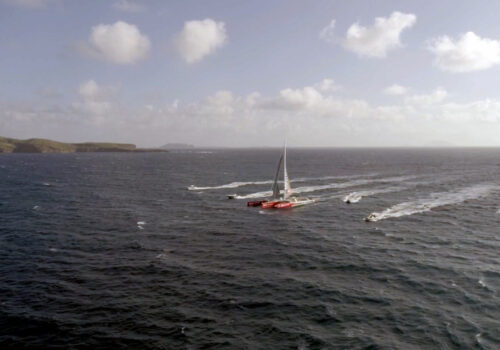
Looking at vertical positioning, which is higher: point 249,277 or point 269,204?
point 269,204

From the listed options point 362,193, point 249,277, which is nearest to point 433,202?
point 362,193

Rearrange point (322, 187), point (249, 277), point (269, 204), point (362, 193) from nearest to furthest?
point (249, 277) → point (269, 204) → point (362, 193) → point (322, 187)

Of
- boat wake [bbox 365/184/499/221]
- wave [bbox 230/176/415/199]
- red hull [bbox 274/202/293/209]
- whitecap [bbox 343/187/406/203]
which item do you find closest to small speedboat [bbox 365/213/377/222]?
boat wake [bbox 365/184/499/221]

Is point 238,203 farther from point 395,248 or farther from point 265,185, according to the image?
point 395,248

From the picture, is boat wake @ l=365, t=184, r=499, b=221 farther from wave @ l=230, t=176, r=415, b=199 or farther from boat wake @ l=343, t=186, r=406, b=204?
wave @ l=230, t=176, r=415, b=199

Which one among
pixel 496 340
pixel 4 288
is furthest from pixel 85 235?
pixel 496 340

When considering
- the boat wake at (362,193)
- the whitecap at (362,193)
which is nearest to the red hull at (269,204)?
the boat wake at (362,193)

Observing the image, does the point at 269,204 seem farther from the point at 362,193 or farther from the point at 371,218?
the point at 362,193
